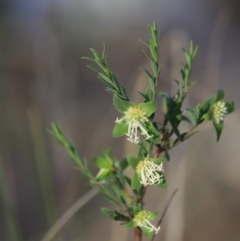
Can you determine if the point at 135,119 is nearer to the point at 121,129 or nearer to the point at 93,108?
the point at 121,129

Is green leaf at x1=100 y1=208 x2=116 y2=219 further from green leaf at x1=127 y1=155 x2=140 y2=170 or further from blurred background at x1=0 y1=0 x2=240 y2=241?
blurred background at x1=0 y1=0 x2=240 y2=241

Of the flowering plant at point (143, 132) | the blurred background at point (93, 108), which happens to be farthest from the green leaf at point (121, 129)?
the blurred background at point (93, 108)

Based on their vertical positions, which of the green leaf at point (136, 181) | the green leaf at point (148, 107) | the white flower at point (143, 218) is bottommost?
the white flower at point (143, 218)

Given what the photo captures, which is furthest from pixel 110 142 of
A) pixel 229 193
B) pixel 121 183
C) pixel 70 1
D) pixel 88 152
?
pixel 121 183

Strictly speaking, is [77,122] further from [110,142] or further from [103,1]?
[103,1]

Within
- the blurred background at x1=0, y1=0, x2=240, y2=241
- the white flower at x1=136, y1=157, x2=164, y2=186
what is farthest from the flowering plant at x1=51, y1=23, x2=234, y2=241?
the blurred background at x1=0, y1=0, x2=240, y2=241

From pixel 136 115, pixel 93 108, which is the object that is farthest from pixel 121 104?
pixel 93 108

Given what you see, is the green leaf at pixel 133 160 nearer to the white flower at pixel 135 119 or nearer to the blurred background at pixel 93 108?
the white flower at pixel 135 119
